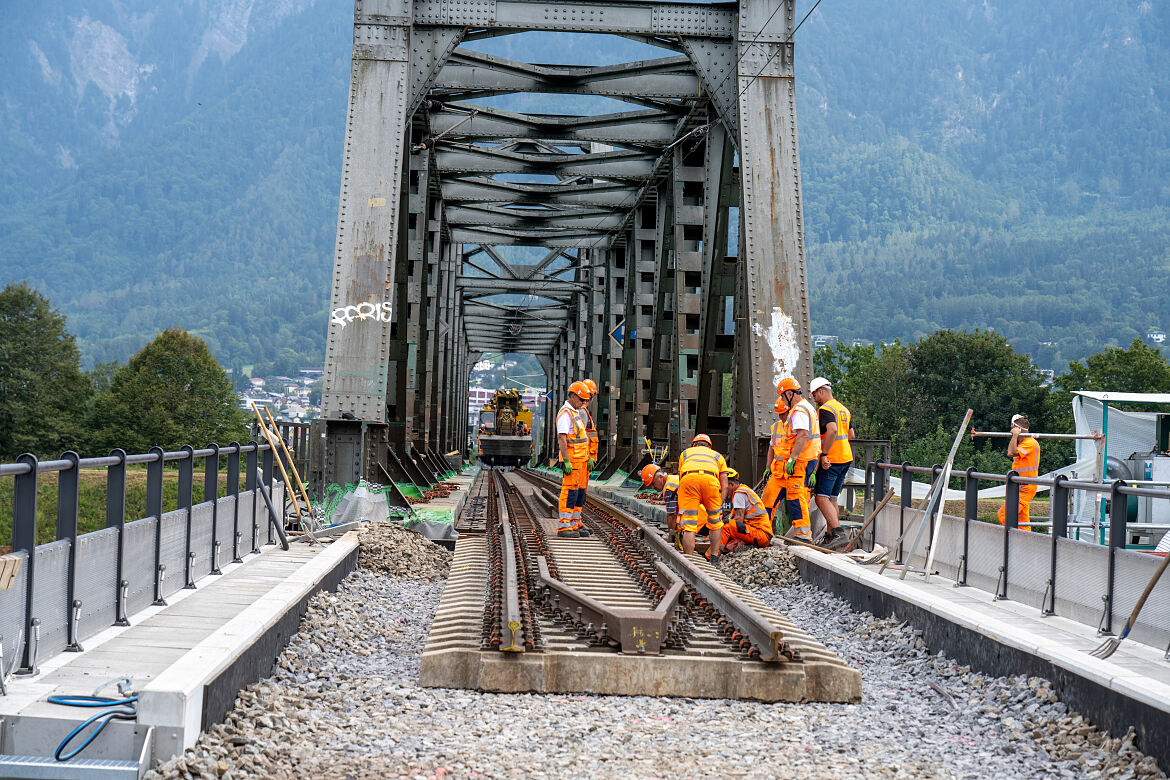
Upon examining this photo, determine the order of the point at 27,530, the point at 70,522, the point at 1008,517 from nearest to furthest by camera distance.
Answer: the point at 27,530 < the point at 70,522 < the point at 1008,517

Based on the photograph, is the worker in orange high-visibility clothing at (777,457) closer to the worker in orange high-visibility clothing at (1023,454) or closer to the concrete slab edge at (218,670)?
the worker in orange high-visibility clothing at (1023,454)

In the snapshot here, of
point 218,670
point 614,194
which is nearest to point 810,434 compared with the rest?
point 218,670

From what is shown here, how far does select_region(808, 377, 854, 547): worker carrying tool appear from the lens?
11.6 m

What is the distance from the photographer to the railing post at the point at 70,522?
227 inches

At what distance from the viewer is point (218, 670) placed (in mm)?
5105

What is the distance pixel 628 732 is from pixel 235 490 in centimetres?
538

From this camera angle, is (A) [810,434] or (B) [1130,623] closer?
(B) [1130,623]

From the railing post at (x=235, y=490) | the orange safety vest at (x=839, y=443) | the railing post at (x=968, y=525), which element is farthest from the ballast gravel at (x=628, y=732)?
the orange safety vest at (x=839, y=443)

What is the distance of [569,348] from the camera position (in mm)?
55188

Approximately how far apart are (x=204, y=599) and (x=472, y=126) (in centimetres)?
1596

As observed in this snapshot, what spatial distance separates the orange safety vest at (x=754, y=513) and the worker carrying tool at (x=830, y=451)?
2.03 ft

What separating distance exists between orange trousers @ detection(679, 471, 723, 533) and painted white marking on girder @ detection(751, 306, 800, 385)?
2429 mm

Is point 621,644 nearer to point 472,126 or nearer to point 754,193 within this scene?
point 754,193

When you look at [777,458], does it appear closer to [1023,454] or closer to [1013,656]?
[1023,454]
